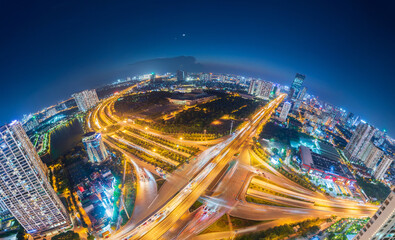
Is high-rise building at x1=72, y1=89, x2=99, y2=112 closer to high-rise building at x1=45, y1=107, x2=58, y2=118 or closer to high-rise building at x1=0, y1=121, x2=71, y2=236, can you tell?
high-rise building at x1=45, y1=107, x2=58, y2=118

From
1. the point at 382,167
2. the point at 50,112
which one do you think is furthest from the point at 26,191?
the point at 50,112

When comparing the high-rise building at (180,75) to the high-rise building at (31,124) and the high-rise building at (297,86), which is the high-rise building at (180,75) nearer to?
the high-rise building at (297,86)

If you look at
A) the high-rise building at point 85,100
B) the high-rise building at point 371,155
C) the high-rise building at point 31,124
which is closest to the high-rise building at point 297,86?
the high-rise building at point 371,155

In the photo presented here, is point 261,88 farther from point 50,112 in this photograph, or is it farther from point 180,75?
point 50,112

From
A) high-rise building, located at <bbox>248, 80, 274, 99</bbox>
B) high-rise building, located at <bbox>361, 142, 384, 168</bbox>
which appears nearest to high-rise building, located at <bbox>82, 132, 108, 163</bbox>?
high-rise building, located at <bbox>361, 142, 384, 168</bbox>

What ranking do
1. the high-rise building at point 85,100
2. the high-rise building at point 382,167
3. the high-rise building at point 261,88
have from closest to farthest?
the high-rise building at point 382,167
the high-rise building at point 85,100
the high-rise building at point 261,88
